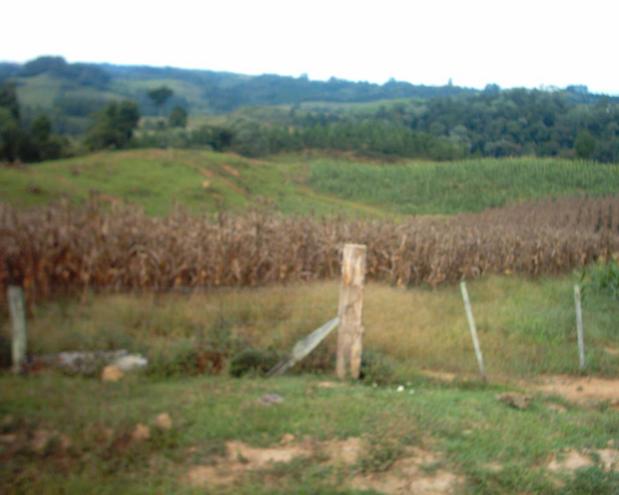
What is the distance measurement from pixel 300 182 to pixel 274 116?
7.35m

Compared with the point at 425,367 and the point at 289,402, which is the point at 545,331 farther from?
the point at 289,402

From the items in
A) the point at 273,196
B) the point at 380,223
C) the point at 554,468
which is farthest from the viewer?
the point at 273,196

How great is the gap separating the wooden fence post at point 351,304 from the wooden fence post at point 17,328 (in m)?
3.33

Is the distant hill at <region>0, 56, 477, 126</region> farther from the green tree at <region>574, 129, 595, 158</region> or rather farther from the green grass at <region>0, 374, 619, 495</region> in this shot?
the green tree at <region>574, 129, 595, 158</region>

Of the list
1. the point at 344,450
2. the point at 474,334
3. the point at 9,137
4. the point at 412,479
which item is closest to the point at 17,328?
the point at 344,450

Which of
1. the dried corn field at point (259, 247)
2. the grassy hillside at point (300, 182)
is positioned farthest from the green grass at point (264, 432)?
the grassy hillside at point (300, 182)

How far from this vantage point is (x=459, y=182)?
28.3m

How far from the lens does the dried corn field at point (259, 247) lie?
9445 millimetres

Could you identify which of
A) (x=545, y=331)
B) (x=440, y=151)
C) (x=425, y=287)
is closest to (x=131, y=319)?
(x=545, y=331)

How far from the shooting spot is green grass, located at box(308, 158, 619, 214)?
68.4ft

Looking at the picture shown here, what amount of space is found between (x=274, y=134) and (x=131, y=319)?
2995 centimetres

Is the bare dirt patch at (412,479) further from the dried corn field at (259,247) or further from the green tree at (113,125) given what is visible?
the green tree at (113,125)

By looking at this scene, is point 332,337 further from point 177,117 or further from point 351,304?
point 177,117

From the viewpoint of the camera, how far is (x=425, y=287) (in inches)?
622
